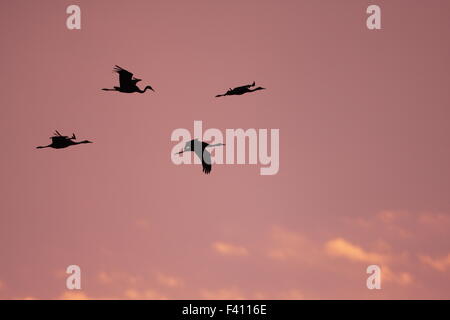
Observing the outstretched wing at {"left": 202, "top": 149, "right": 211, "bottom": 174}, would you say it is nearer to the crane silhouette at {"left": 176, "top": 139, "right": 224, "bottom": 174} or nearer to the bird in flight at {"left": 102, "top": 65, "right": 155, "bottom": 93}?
the crane silhouette at {"left": 176, "top": 139, "right": 224, "bottom": 174}

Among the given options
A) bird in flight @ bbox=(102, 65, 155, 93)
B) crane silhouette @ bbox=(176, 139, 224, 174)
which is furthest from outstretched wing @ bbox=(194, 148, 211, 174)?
bird in flight @ bbox=(102, 65, 155, 93)

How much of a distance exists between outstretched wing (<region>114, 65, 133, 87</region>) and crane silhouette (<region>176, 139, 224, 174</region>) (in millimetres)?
2831

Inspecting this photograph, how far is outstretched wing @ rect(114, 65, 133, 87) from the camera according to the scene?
82.4 feet

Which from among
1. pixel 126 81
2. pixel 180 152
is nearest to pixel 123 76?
pixel 126 81

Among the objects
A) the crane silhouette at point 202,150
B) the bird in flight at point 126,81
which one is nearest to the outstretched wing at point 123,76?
the bird in flight at point 126,81

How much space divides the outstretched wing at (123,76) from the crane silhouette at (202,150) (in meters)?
2.83

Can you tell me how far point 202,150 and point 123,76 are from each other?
379 cm

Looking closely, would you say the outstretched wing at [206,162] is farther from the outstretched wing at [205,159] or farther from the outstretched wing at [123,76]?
the outstretched wing at [123,76]

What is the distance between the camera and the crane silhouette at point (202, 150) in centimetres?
2642

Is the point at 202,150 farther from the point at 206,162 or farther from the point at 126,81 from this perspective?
the point at 126,81
